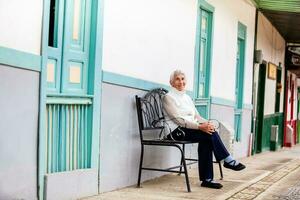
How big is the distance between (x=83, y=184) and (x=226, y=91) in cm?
581

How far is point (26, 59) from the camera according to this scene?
4.51 m

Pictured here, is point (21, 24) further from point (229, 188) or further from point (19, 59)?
point (229, 188)

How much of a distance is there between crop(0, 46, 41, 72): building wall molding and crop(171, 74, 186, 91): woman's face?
8.08ft

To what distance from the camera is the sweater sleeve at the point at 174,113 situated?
6.59m

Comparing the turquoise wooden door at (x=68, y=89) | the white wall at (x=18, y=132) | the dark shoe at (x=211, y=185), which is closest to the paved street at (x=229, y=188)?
the dark shoe at (x=211, y=185)

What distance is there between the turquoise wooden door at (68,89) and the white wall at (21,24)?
0.39 metres

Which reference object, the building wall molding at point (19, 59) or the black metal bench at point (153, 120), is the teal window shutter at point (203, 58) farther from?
the building wall molding at point (19, 59)

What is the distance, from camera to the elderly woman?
658cm

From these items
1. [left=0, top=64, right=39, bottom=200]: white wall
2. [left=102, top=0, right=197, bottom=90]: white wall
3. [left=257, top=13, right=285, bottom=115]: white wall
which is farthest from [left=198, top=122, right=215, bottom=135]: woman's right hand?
[left=257, top=13, right=285, bottom=115]: white wall

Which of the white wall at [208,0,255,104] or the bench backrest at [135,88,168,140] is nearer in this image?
the bench backrest at [135,88,168,140]

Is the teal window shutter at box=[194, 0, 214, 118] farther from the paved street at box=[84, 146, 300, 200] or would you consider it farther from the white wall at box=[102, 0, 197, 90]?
the paved street at box=[84, 146, 300, 200]

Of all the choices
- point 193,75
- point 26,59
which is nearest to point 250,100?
point 193,75

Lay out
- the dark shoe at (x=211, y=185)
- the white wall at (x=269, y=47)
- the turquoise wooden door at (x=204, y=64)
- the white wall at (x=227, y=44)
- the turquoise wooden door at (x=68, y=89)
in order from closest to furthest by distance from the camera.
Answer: the turquoise wooden door at (x=68, y=89) < the dark shoe at (x=211, y=185) < the turquoise wooden door at (x=204, y=64) < the white wall at (x=227, y=44) < the white wall at (x=269, y=47)

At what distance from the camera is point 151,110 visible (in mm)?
6918
